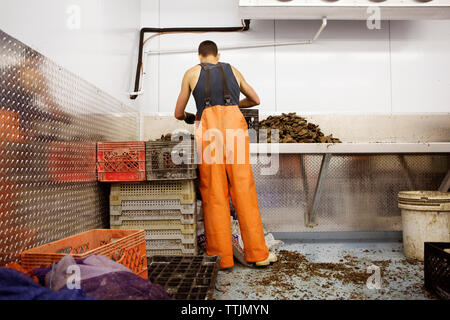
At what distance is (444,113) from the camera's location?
3.32 m

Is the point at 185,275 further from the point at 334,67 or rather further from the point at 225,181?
the point at 334,67

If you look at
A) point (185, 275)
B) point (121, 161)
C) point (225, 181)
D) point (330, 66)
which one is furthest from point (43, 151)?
point (330, 66)

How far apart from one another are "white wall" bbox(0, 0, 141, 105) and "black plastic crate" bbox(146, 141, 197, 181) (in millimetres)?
764

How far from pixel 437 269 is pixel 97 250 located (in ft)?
5.98

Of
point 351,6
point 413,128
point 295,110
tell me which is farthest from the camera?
point 295,110

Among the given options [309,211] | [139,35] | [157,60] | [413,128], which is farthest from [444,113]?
[139,35]

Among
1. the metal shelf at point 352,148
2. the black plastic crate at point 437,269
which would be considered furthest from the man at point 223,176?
the black plastic crate at point 437,269

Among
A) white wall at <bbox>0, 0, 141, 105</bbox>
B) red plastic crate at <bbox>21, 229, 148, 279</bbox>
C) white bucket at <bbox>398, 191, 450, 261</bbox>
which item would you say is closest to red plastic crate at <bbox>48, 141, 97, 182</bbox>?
red plastic crate at <bbox>21, 229, 148, 279</bbox>

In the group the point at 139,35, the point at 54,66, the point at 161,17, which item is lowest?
the point at 54,66

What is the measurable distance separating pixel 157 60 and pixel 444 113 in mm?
3452

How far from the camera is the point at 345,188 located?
3.19 meters

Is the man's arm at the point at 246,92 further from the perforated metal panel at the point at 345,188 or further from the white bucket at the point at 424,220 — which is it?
the white bucket at the point at 424,220

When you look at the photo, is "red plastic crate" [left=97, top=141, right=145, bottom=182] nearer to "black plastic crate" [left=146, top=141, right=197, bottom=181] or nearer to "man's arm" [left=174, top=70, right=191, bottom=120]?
"black plastic crate" [left=146, top=141, right=197, bottom=181]
